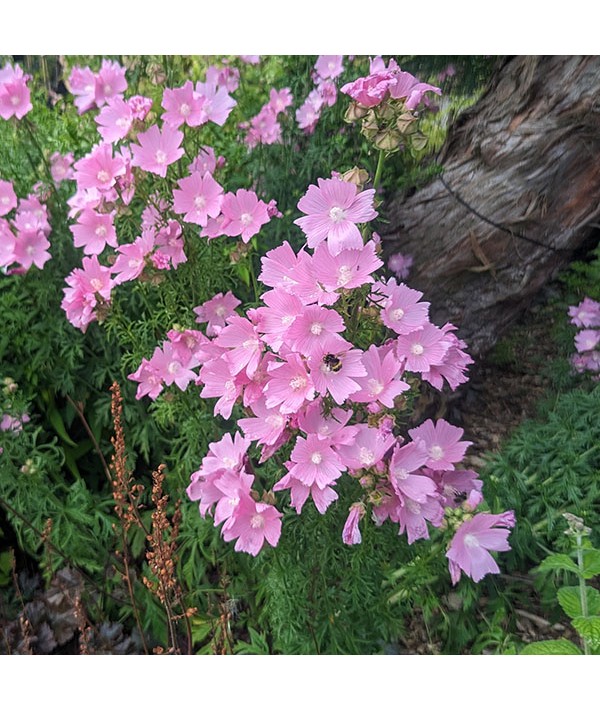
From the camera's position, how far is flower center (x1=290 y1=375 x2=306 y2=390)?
0.88m

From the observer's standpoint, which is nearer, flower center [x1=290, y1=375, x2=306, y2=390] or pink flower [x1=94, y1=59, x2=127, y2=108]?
flower center [x1=290, y1=375, x2=306, y2=390]

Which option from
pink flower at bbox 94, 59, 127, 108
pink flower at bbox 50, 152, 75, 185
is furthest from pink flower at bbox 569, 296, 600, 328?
pink flower at bbox 50, 152, 75, 185

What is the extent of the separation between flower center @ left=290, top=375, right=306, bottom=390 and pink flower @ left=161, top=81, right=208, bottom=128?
686 millimetres

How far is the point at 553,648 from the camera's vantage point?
125 centimetres

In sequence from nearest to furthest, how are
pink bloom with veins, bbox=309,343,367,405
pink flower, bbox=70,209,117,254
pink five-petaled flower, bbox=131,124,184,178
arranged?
pink bloom with veins, bbox=309,343,367,405, pink five-petaled flower, bbox=131,124,184,178, pink flower, bbox=70,209,117,254

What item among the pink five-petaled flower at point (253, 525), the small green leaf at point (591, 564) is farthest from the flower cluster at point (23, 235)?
the small green leaf at point (591, 564)

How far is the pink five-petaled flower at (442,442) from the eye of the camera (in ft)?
3.25

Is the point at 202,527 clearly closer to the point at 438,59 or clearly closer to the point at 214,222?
the point at 214,222

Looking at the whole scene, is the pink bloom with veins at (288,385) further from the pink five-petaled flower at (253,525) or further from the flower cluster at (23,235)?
the flower cluster at (23,235)

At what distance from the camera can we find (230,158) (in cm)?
190

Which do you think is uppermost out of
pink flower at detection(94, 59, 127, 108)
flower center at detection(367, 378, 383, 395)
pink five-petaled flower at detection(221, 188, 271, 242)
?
pink flower at detection(94, 59, 127, 108)

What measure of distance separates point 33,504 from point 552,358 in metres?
1.42

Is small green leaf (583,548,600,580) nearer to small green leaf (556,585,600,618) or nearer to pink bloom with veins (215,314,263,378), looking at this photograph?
small green leaf (556,585,600,618)
